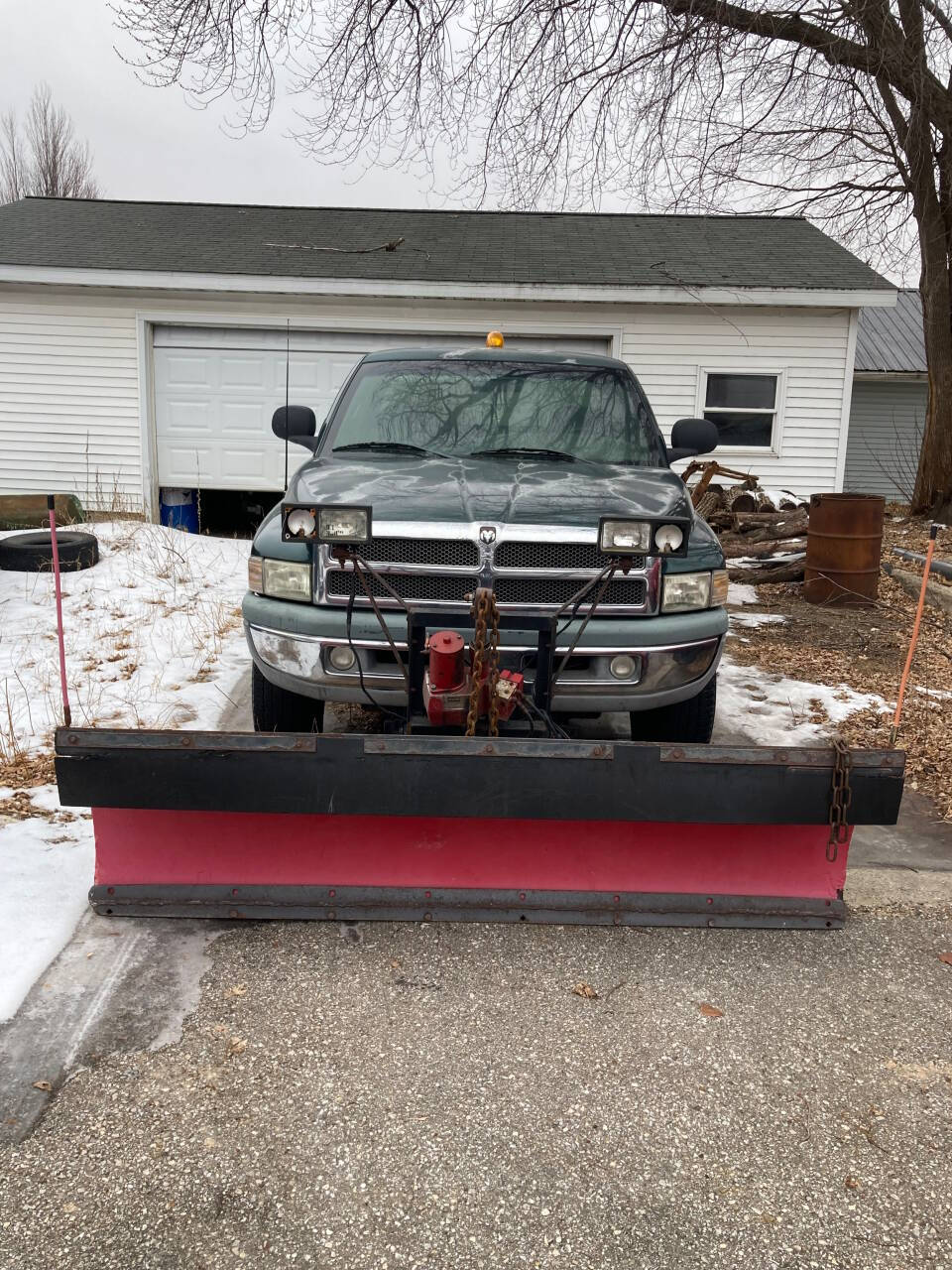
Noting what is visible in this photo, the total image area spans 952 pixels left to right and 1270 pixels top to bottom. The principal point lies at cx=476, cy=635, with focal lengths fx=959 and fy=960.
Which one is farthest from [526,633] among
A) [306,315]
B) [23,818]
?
[306,315]

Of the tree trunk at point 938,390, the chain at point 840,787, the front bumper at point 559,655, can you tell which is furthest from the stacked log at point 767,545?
the chain at point 840,787

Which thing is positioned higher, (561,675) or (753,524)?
(561,675)

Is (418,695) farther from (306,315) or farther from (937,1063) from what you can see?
(306,315)

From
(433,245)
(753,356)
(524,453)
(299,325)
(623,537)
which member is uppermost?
(433,245)

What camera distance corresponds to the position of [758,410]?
12695 millimetres

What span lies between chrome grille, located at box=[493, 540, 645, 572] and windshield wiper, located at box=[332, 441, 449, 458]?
0.99 metres

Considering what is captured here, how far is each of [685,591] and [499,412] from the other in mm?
1432

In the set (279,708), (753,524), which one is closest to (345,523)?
(279,708)

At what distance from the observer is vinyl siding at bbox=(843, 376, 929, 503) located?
21125 mm

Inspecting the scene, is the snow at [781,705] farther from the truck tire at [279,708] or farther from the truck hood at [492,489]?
the truck tire at [279,708]

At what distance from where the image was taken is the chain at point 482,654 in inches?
113

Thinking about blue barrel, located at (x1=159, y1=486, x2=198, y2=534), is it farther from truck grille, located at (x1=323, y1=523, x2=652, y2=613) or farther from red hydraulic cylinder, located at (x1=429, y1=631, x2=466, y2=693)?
red hydraulic cylinder, located at (x1=429, y1=631, x2=466, y2=693)

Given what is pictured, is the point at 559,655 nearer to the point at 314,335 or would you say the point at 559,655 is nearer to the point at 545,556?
the point at 545,556

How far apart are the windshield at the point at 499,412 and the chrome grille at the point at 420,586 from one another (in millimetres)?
1017
